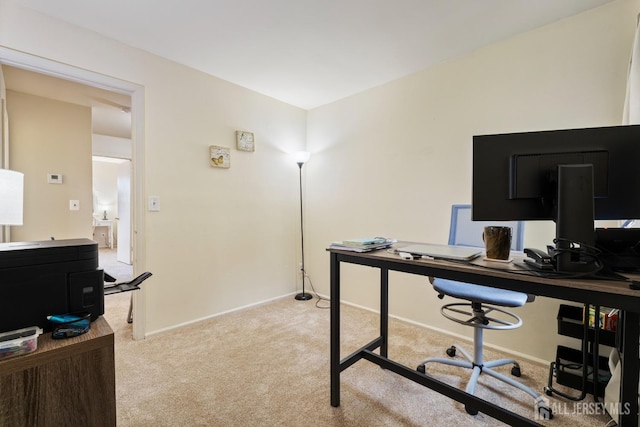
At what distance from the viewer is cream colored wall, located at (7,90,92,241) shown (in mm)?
2842

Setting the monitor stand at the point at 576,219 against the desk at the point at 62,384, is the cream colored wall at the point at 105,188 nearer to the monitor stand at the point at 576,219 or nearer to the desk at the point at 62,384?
the desk at the point at 62,384

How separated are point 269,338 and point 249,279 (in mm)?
837

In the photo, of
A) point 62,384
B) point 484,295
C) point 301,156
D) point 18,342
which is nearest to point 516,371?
point 484,295

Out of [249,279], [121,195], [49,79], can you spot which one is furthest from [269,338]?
[121,195]

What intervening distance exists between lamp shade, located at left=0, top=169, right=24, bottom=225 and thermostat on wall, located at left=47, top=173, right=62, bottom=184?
2199 millimetres

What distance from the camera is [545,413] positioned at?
1372 millimetres

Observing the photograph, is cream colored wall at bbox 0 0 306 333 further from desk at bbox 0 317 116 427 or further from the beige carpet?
desk at bbox 0 317 116 427

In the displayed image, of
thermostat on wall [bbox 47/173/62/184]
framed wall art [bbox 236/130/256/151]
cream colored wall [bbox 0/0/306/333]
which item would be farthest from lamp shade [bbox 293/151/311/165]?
thermostat on wall [bbox 47/173/62/184]

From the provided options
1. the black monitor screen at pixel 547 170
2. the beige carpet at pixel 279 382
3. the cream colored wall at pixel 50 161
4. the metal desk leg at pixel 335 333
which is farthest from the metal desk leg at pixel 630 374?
the cream colored wall at pixel 50 161

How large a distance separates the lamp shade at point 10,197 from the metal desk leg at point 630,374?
99.2 inches

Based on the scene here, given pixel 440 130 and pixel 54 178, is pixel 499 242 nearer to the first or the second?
pixel 440 130

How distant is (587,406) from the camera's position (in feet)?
4.77

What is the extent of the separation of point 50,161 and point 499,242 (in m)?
4.22

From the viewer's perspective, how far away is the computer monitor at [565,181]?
863 millimetres
